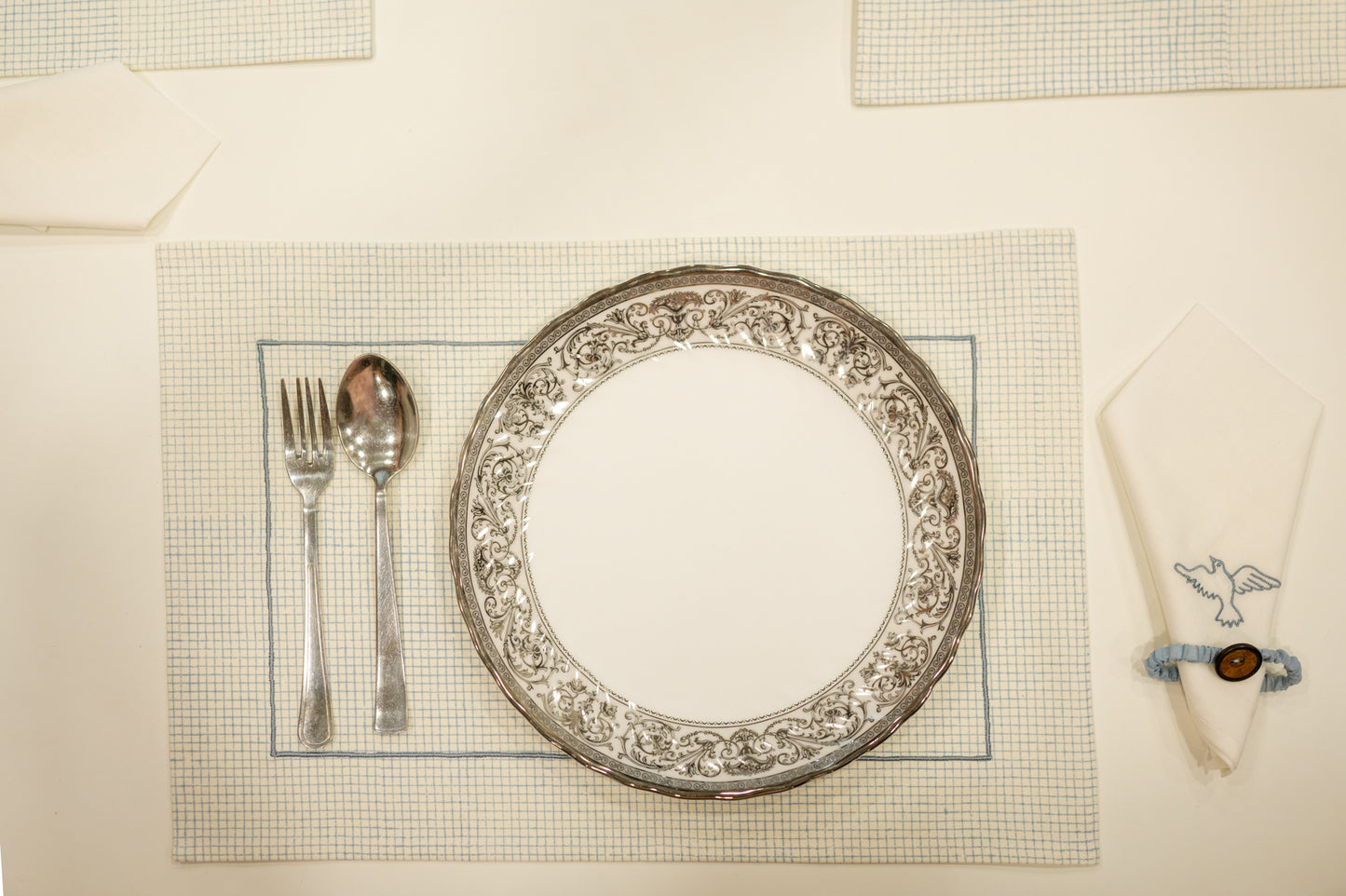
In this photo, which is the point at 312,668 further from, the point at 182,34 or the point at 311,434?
the point at 182,34

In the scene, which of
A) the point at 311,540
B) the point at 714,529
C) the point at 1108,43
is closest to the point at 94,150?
the point at 311,540

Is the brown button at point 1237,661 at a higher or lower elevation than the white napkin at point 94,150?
lower

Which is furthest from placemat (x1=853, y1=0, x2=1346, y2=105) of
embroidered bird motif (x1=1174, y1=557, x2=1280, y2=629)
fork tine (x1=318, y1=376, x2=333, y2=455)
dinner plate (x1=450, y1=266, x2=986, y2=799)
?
fork tine (x1=318, y1=376, x2=333, y2=455)

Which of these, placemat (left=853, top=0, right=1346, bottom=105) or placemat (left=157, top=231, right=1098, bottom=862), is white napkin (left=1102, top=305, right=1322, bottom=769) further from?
placemat (left=853, top=0, right=1346, bottom=105)

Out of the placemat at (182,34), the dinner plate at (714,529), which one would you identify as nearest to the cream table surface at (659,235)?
the placemat at (182,34)

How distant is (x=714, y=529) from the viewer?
74 cm

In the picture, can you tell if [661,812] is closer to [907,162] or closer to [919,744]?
[919,744]

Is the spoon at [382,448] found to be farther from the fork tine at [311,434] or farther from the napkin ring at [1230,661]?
the napkin ring at [1230,661]

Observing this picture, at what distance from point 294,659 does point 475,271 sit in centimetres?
45

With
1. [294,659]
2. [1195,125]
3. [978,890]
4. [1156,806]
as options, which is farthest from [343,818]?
[1195,125]

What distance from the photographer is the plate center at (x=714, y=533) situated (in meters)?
0.73

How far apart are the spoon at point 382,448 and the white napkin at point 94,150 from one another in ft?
0.95

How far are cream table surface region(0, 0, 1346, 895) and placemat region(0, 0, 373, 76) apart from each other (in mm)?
20

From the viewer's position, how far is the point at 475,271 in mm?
754
